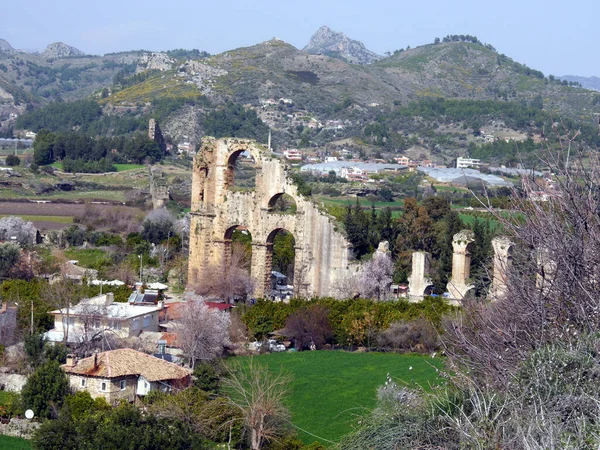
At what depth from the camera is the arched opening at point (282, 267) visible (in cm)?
3647

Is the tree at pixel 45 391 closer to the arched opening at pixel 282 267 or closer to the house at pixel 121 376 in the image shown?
the house at pixel 121 376

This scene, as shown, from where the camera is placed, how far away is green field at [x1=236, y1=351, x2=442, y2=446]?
21984 millimetres

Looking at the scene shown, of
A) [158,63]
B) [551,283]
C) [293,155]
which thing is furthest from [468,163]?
[551,283]

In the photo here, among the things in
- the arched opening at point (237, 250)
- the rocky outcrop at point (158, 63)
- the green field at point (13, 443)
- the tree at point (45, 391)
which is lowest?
the green field at point (13, 443)

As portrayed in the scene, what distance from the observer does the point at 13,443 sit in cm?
2084

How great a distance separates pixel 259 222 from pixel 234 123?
77934 mm

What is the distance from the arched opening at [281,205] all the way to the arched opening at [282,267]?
1366mm

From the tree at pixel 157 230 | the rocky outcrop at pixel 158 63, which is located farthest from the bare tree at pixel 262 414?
the rocky outcrop at pixel 158 63

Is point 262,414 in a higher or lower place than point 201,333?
lower

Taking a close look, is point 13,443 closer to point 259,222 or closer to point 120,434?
point 120,434

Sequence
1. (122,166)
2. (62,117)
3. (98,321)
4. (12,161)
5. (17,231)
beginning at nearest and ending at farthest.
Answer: (98,321), (17,231), (12,161), (122,166), (62,117)

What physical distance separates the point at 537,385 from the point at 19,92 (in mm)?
185751

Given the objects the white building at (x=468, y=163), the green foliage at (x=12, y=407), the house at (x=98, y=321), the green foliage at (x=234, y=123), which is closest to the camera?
the green foliage at (x=12, y=407)

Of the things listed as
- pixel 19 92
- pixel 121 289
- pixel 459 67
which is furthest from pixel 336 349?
pixel 19 92
